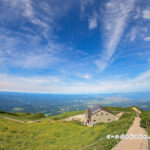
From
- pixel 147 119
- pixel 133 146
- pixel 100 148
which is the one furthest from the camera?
pixel 147 119

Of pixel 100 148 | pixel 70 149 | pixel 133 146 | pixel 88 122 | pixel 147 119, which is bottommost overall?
pixel 88 122

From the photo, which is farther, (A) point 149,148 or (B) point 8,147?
(B) point 8,147

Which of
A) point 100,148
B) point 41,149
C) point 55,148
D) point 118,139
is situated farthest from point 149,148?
A: point 41,149

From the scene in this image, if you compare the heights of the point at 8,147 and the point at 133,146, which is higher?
the point at 133,146

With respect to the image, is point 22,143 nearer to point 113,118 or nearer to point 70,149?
point 70,149

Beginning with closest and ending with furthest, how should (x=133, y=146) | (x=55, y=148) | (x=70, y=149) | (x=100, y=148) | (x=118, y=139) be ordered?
(x=133, y=146) < (x=100, y=148) < (x=118, y=139) < (x=70, y=149) < (x=55, y=148)

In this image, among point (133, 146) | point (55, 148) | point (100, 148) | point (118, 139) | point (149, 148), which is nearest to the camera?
point (149, 148)

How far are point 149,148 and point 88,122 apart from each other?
40915 millimetres

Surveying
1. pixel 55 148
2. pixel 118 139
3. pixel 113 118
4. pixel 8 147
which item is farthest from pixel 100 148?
pixel 113 118

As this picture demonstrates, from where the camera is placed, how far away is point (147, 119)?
A: 2178 cm

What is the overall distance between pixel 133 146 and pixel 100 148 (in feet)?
14.9

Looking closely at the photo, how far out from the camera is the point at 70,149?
18609 mm

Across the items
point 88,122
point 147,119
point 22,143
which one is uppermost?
point 147,119

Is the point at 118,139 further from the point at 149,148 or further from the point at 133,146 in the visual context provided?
the point at 149,148
